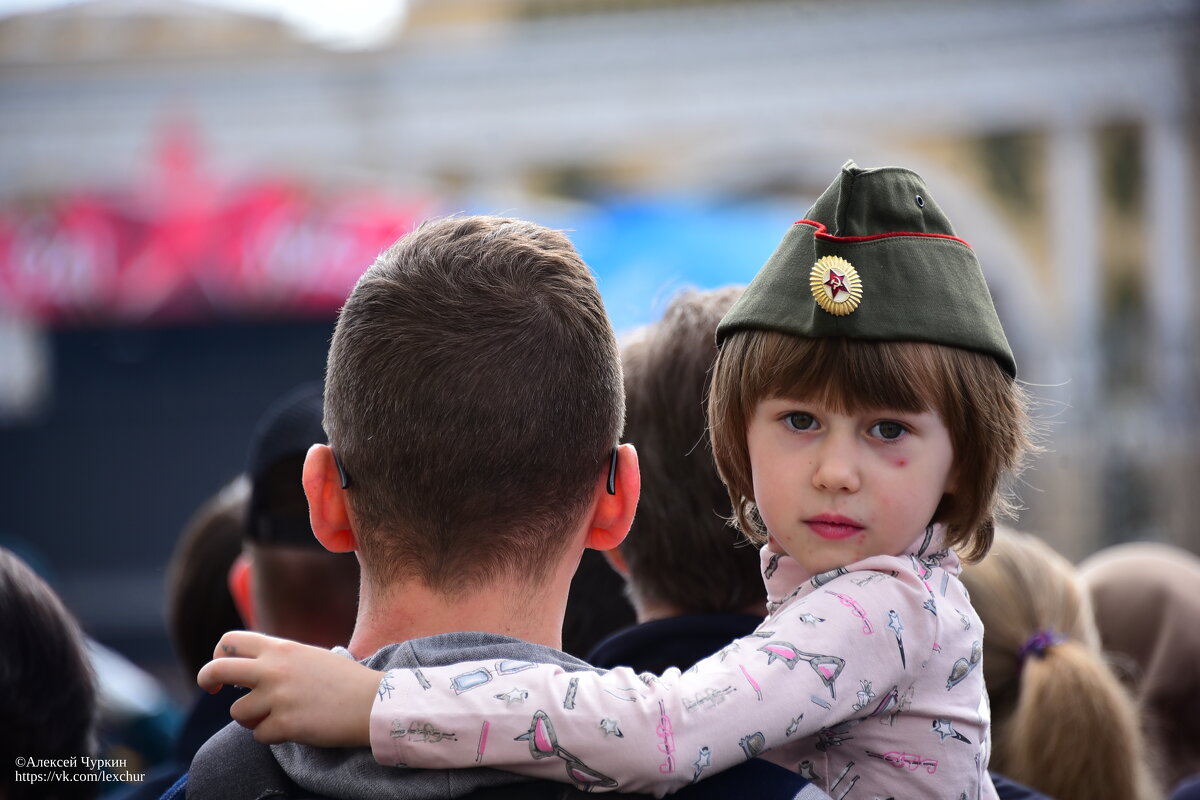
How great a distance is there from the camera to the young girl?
4.32ft

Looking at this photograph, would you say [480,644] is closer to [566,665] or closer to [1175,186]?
[566,665]

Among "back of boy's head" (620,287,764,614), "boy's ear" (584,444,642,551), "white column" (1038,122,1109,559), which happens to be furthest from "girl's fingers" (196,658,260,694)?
"white column" (1038,122,1109,559)

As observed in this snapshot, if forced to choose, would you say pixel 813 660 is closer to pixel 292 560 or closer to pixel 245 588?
pixel 292 560

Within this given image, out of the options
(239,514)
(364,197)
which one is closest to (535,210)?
(364,197)

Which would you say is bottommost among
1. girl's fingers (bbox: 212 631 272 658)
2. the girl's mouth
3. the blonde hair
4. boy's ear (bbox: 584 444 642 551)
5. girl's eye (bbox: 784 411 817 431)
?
the blonde hair

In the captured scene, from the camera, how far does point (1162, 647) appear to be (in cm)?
285

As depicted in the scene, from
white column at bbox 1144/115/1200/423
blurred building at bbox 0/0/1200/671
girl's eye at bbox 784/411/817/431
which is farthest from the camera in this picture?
blurred building at bbox 0/0/1200/671

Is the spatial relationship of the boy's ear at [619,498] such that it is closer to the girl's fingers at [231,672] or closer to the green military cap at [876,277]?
the green military cap at [876,277]

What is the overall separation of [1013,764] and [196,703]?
5.03ft

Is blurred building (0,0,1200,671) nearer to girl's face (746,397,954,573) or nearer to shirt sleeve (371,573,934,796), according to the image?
girl's face (746,397,954,573)

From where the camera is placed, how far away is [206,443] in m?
13.7

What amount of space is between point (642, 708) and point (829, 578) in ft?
Result: 1.08

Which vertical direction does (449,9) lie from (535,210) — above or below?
above

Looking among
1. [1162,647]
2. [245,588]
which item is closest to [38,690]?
[245,588]
